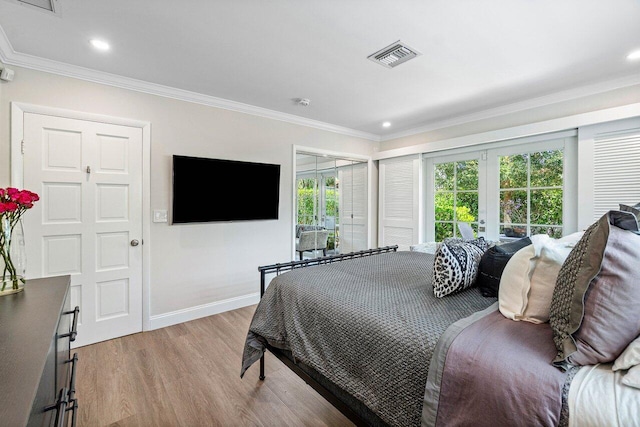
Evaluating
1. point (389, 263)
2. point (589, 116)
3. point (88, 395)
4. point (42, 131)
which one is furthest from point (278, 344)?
point (589, 116)

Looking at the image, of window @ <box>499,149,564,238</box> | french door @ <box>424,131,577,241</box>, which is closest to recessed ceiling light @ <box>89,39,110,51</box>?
french door @ <box>424,131,577,241</box>

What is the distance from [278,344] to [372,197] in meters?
3.61

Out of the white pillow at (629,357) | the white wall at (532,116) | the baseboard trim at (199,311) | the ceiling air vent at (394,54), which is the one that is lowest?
the baseboard trim at (199,311)

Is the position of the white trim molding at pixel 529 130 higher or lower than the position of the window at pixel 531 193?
higher

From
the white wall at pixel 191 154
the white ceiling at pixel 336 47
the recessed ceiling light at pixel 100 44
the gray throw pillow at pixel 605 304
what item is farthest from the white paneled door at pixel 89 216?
the gray throw pillow at pixel 605 304

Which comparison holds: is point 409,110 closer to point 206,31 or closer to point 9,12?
point 206,31

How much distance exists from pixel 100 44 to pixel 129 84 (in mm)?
652

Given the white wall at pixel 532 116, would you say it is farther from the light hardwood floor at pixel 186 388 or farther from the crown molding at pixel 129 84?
the light hardwood floor at pixel 186 388

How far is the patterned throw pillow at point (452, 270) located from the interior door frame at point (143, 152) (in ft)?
9.17

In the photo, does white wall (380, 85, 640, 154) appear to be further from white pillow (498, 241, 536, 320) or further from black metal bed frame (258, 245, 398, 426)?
white pillow (498, 241, 536, 320)

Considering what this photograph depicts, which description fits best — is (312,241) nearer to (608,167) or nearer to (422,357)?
(608,167)

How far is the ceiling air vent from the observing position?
2.26 m

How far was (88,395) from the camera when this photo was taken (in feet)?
6.61

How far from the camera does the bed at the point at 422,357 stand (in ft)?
2.73
